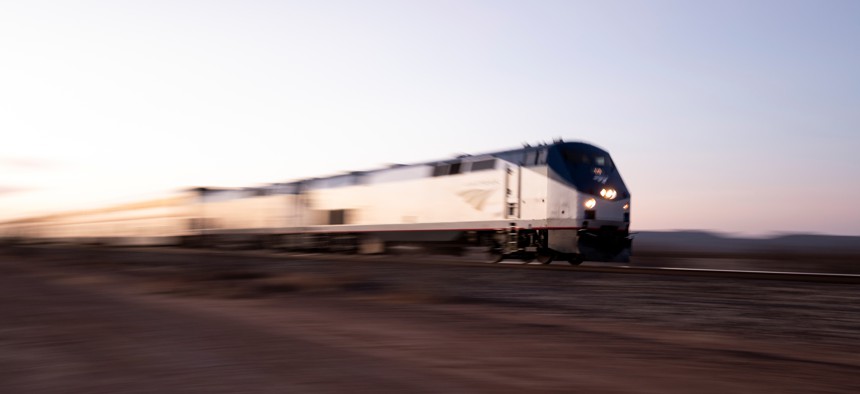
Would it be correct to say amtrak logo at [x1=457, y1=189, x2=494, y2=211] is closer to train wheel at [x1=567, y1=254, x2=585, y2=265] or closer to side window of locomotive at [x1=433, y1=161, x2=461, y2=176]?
side window of locomotive at [x1=433, y1=161, x2=461, y2=176]

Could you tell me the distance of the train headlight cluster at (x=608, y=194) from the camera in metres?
17.9

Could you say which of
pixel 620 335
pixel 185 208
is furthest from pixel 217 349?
pixel 185 208

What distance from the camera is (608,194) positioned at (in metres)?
18.1

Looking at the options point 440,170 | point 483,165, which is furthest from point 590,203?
point 440,170

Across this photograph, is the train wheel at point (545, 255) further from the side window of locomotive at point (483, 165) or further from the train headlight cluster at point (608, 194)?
the side window of locomotive at point (483, 165)

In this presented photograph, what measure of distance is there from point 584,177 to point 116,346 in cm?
1398

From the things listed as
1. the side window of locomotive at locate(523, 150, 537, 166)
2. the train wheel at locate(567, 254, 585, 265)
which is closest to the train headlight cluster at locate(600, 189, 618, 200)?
the train wheel at locate(567, 254, 585, 265)

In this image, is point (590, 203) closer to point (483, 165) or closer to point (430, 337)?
point (483, 165)

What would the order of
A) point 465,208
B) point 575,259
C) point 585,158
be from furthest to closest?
point 465,208 < point 585,158 < point 575,259

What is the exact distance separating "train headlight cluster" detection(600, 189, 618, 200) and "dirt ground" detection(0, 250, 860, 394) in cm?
546

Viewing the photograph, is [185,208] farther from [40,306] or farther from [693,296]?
[693,296]

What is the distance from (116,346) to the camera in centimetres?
595

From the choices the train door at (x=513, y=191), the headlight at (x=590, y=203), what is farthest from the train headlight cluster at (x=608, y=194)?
the train door at (x=513, y=191)

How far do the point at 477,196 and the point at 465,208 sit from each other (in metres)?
0.57
